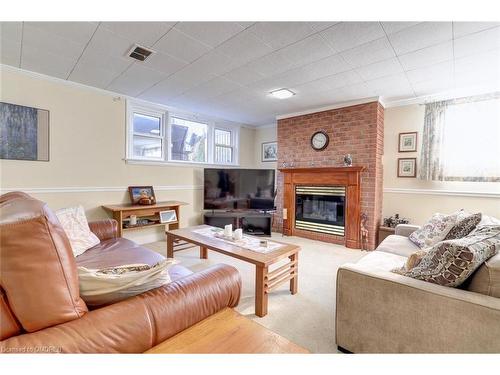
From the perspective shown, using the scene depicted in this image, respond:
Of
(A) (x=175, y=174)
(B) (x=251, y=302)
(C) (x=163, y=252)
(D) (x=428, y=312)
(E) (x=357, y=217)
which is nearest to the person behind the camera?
(D) (x=428, y=312)

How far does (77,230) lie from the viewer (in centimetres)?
210

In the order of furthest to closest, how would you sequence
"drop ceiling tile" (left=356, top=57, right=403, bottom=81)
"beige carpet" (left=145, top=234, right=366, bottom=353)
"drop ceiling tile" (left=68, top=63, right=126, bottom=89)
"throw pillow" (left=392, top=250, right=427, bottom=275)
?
"drop ceiling tile" (left=68, top=63, right=126, bottom=89) → "drop ceiling tile" (left=356, top=57, right=403, bottom=81) → "beige carpet" (left=145, top=234, right=366, bottom=353) → "throw pillow" (left=392, top=250, right=427, bottom=275)

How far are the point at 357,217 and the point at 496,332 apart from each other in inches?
103

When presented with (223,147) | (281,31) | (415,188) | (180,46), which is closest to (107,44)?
(180,46)

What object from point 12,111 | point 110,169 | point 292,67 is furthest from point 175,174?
point 292,67

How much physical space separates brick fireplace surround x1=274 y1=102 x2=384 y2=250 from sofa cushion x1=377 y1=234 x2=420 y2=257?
1.05 meters

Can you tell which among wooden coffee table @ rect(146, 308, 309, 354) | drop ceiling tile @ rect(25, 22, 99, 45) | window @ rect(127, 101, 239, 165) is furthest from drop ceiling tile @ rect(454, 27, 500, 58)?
window @ rect(127, 101, 239, 165)

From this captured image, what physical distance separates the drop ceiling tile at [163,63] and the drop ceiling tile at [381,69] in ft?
6.20

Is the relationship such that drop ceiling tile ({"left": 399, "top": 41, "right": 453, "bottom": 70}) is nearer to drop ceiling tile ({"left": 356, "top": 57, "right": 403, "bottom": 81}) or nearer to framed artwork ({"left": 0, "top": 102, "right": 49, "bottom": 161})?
drop ceiling tile ({"left": 356, "top": 57, "right": 403, "bottom": 81})

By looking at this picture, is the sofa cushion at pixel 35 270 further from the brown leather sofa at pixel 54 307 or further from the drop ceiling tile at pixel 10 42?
the drop ceiling tile at pixel 10 42

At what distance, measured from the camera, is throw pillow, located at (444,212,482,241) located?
1815 millimetres

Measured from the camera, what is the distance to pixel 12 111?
2.56 m

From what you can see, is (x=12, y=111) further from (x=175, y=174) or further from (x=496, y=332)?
(x=496, y=332)

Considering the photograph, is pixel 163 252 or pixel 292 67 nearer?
pixel 292 67
